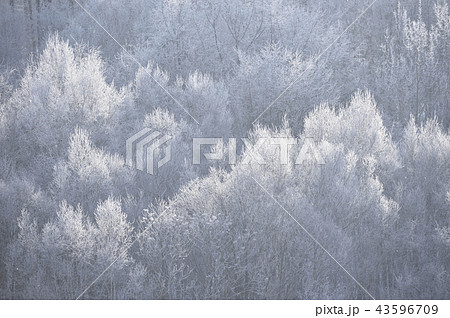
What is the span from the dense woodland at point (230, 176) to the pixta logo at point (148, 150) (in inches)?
15.1

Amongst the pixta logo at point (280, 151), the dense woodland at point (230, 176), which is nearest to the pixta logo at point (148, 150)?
the dense woodland at point (230, 176)

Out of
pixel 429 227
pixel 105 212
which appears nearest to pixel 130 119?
pixel 105 212

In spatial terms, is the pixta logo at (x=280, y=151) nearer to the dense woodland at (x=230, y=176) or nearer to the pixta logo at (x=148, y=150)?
the dense woodland at (x=230, y=176)

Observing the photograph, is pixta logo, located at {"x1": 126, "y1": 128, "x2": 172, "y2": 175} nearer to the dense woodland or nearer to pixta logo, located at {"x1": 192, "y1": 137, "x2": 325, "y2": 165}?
the dense woodland

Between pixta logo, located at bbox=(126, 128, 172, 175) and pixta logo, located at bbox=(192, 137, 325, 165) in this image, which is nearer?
pixta logo, located at bbox=(192, 137, 325, 165)

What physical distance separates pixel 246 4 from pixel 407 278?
72.4 feet

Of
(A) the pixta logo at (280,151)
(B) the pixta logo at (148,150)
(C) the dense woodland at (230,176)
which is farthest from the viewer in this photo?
(B) the pixta logo at (148,150)

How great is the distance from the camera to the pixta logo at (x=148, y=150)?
17.5m

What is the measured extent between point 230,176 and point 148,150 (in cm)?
556

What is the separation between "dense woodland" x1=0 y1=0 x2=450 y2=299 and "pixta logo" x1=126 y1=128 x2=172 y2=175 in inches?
15.1

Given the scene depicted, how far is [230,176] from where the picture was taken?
543 inches

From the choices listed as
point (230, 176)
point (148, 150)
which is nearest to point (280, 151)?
point (230, 176)

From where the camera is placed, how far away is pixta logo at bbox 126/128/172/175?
690 inches

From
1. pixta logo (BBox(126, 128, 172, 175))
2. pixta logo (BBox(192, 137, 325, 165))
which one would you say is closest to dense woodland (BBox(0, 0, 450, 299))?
pixta logo (BBox(192, 137, 325, 165))
